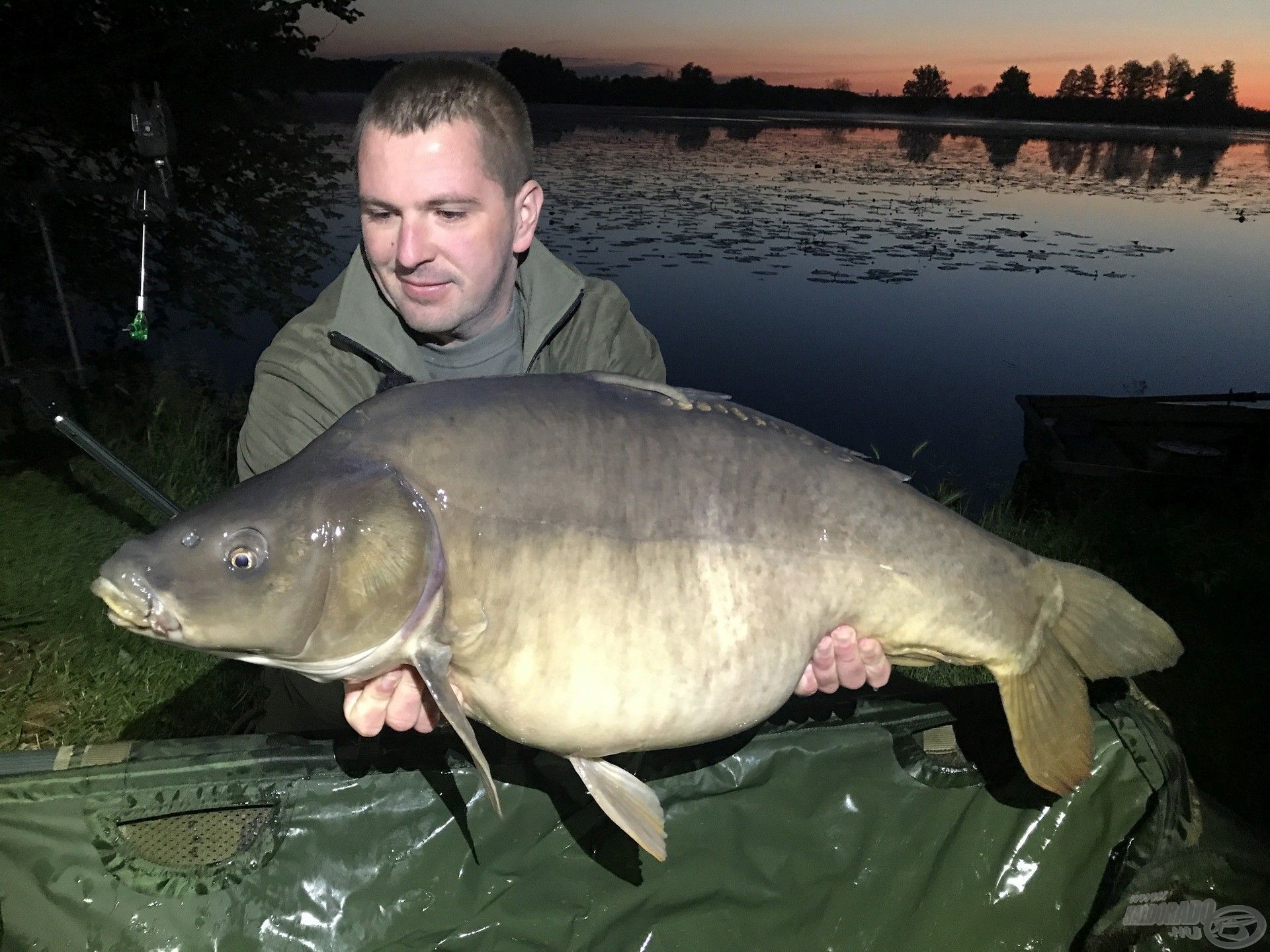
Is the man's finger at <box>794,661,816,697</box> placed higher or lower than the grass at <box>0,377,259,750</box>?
higher

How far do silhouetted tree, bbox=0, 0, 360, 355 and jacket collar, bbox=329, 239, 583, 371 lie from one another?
2.21 meters

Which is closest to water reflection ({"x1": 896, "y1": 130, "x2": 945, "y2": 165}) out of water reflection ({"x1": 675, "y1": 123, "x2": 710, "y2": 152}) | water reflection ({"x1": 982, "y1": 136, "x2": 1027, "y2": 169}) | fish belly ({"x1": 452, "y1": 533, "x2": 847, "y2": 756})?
water reflection ({"x1": 982, "y1": 136, "x2": 1027, "y2": 169})

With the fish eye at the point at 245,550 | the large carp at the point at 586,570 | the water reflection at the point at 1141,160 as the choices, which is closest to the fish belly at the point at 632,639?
the large carp at the point at 586,570

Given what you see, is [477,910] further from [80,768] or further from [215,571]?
[215,571]

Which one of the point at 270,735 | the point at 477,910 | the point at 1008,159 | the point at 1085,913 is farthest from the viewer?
the point at 1008,159

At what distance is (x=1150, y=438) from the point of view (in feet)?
16.3

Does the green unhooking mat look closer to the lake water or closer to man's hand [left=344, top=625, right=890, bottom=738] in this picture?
man's hand [left=344, top=625, right=890, bottom=738]

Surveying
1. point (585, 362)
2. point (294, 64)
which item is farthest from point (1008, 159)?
point (585, 362)

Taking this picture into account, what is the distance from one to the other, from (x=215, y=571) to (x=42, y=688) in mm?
1428

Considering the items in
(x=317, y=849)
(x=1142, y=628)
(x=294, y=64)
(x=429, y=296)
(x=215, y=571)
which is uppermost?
(x=294, y=64)

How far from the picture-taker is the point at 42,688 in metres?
2.09

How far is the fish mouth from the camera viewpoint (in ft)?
3.29

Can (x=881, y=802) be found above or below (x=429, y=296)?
below

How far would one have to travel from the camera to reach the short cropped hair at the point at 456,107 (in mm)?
1531
